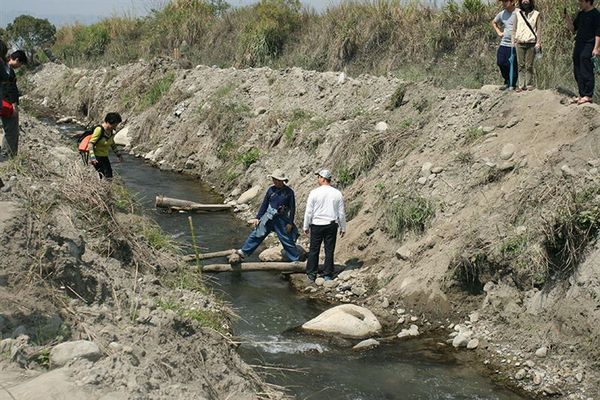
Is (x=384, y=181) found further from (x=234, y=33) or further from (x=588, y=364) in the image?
(x=234, y=33)

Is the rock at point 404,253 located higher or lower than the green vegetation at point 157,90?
lower

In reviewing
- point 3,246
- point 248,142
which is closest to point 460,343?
point 3,246

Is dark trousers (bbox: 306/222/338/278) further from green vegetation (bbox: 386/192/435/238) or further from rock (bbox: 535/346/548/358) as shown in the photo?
rock (bbox: 535/346/548/358)

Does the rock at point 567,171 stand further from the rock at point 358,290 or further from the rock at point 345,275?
the rock at point 345,275

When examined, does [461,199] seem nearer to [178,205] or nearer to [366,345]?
[366,345]

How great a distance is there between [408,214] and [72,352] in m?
6.61

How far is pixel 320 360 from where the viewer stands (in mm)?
8328

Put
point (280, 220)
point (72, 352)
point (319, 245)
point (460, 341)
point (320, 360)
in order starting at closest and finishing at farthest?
point (72, 352), point (320, 360), point (460, 341), point (319, 245), point (280, 220)

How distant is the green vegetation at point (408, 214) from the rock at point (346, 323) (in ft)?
6.66

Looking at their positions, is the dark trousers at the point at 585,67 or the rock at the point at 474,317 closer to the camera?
the rock at the point at 474,317

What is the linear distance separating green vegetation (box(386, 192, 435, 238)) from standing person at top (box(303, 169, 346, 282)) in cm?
88

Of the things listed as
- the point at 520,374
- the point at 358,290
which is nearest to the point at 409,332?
the point at 358,290

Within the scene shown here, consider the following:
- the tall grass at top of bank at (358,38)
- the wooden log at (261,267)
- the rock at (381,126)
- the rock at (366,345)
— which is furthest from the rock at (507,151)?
the rock at (366,345)

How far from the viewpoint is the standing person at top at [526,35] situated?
36.9ft
